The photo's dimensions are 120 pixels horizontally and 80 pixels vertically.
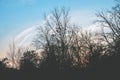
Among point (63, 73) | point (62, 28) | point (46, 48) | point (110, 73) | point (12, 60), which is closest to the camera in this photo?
point (110, 73)

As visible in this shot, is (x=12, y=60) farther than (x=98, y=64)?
Yes

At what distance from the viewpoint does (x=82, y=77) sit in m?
27.8

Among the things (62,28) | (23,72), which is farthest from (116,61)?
(62,28)

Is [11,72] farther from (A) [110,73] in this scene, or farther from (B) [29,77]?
(A) [110,73]

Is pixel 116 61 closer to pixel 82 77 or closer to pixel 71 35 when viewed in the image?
pixel 82 77

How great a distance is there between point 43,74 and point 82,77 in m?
4.43

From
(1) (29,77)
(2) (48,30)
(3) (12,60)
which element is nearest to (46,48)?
(2) (48,30)

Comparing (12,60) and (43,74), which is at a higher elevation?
(12,60)

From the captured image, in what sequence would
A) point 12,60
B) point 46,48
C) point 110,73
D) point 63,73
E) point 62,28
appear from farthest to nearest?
1. point 12,60
2. point 46,48
3. point 62,28
4. point 63,73
5. point 110,73

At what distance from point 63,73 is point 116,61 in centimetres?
626

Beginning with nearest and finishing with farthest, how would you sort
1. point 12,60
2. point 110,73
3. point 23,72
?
point 110,73
point 23,72
point 12,60

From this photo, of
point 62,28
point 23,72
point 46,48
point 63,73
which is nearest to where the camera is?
point 23,72

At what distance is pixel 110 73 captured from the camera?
25.2 metres

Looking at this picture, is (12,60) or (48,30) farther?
(12,60)
